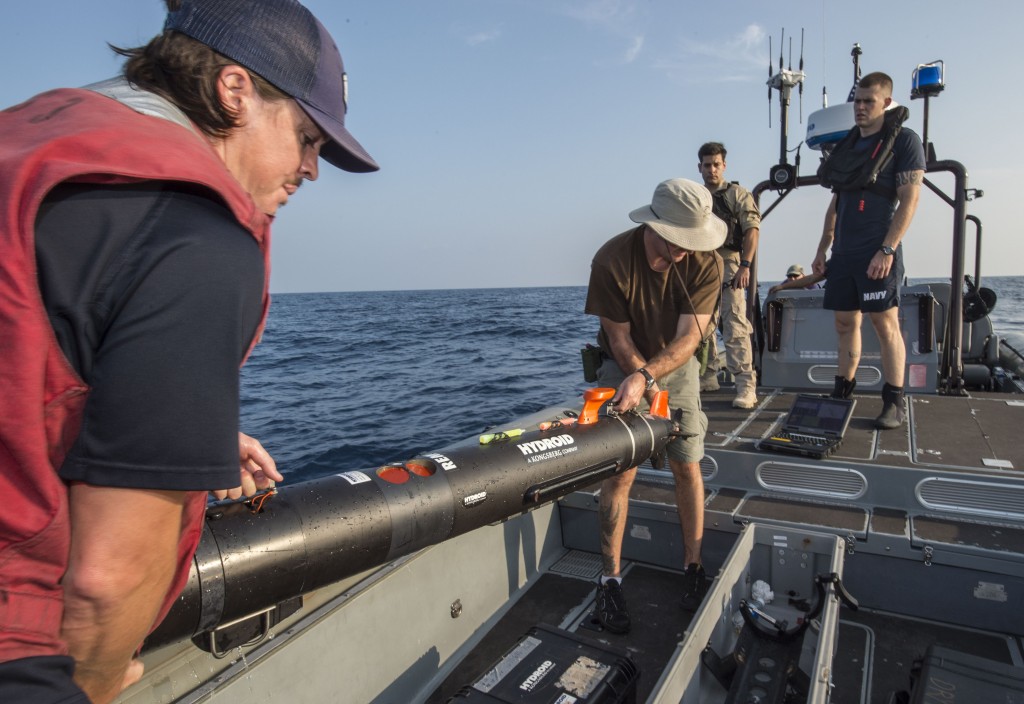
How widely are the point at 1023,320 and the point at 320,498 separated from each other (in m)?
35.5

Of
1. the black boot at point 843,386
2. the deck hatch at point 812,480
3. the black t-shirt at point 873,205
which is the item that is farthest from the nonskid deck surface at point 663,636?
the black t-shirt at point 873,205

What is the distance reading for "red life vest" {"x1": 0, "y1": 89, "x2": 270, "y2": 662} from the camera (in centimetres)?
81

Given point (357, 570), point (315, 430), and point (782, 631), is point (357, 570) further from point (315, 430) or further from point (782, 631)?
point (315, 430)

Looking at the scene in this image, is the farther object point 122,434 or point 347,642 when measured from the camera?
point 347,642

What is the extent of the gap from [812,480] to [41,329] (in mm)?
4332

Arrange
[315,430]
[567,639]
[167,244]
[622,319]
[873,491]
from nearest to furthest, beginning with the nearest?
[167,244] < [567,639] < [622,319] < [873,491] < [315,430]

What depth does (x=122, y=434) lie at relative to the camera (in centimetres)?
88

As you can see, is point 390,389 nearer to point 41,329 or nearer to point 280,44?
point 280,44

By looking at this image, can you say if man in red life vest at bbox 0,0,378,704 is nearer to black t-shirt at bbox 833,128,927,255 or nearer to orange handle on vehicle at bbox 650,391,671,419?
orange handle on vehicle at bbox 650,391,671,419

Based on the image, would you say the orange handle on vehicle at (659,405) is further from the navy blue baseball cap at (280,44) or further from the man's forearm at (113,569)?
the man's forearm at (113,569)

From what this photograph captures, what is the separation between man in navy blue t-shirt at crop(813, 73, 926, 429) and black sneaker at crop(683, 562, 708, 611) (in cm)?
230

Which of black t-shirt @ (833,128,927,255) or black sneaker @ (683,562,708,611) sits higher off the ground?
black t-shirt @ (833,128,927,255)

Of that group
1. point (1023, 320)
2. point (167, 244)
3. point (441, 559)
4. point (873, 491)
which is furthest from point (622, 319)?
point (1023, 320)

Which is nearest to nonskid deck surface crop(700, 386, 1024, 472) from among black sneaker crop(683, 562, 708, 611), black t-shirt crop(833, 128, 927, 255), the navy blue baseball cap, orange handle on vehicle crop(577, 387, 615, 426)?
black sneaker crop(683, 562, 708, 611)
